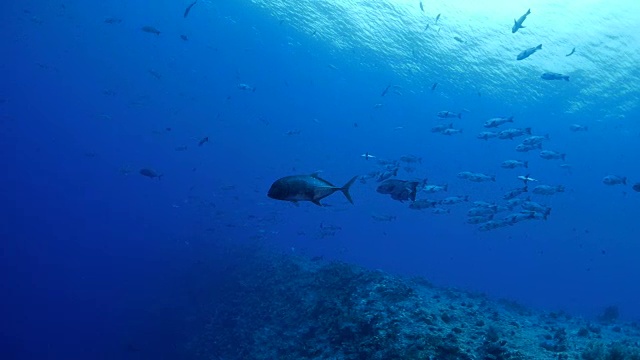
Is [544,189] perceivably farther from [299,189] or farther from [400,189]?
[299,189]

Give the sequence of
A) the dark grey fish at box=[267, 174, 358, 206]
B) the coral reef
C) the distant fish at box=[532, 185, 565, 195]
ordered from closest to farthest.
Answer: the dark grey fish at box=[267, 174, 358, 206] → the coral reef → the distant fish at box=[532, 185, 565, 195]

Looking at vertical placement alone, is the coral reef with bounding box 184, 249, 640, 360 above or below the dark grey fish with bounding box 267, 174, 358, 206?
below

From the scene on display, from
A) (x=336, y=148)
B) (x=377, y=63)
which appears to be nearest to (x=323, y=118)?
(x=336, y=148)

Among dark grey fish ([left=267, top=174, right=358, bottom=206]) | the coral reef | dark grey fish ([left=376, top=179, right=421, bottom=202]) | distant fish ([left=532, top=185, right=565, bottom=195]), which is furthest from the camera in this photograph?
distant fish ([left=532, top=185, right=565, bottom=195])

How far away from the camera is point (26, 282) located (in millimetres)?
38688

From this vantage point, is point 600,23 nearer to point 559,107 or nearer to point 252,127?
point 559,107

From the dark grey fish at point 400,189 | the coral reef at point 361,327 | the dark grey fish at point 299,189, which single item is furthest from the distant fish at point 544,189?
the dark grey fish at point 299,189

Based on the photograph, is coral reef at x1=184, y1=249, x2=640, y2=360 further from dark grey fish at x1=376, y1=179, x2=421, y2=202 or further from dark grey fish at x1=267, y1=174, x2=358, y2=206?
dark grey fish at x1=267, y1=174, x2=358, y2=206

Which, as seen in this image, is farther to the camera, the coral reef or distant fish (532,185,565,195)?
distant fish (532,185,565,195)

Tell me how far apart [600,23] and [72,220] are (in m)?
67.3

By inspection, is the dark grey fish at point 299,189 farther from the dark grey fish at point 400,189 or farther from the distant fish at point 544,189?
the distant fish at point 544,189

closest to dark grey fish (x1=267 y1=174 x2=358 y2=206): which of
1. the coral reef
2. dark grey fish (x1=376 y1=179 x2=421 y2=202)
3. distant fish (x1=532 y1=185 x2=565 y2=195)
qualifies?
dark grey fish (x1=376 y1=179 x2=421 y2=202)

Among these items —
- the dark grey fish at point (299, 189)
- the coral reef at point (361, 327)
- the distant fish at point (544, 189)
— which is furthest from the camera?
the distant fish at point (544, 189)

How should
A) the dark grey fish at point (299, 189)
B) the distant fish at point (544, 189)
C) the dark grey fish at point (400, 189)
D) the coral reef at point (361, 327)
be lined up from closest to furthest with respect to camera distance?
the dark grey fish at point (299, 189)
the dark grey fish at point (400, 189)
the coral reef at point (361, 327)
the distant fish at point (544, 189)
